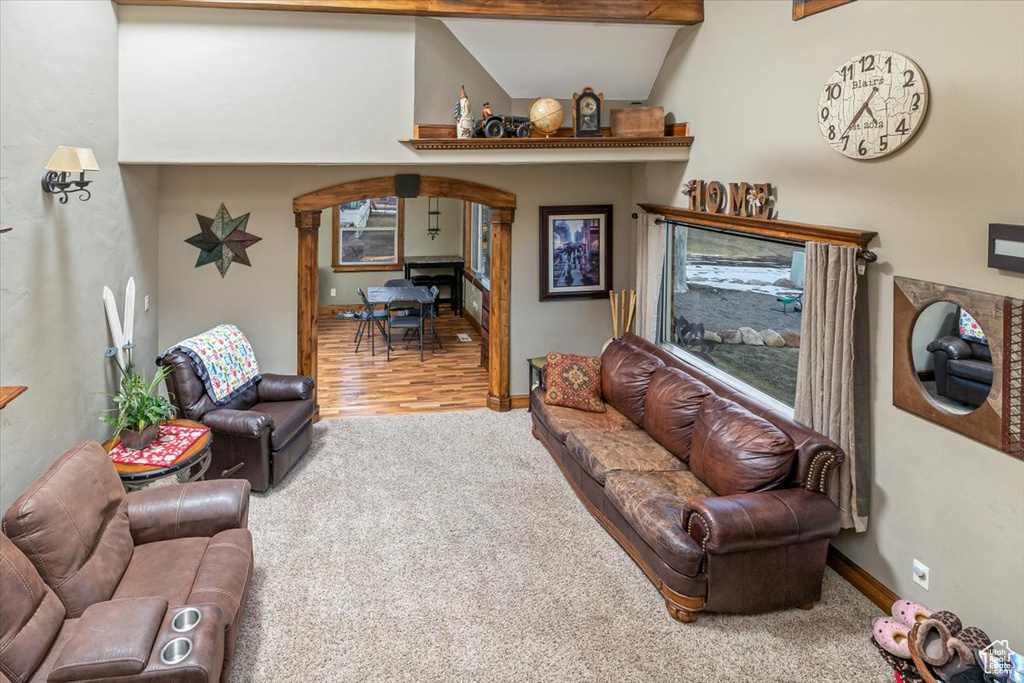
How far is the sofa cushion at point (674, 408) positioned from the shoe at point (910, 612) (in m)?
1.51

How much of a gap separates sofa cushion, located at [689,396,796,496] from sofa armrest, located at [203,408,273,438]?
9.49ft

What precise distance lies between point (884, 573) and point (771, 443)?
887mm

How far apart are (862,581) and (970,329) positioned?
1.57 m

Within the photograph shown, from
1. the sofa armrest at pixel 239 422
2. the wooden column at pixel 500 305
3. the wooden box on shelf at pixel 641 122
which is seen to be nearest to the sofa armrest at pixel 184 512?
the sofa armrest at pixel 239 422

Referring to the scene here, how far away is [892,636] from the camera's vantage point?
11.7 ft

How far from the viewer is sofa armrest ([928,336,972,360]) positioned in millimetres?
3387

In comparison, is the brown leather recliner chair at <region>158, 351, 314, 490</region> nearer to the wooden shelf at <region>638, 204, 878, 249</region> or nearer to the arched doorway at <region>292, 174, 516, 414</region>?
the arched doorway at <region>292, 174, 516, 414</region>

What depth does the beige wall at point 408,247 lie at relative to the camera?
12203 millimetres

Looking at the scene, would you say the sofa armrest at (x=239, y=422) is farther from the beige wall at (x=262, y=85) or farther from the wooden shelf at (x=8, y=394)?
the wooden shelf at (x=8, y=394)

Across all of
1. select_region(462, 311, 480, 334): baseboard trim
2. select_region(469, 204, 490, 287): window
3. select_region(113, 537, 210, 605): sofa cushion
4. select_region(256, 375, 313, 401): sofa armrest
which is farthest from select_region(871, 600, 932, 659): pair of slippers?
select_region(462, 311, 480, 334): baseboard trim

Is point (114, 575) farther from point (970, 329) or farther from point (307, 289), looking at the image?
point (970, 329)

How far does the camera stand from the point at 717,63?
17.7 feet

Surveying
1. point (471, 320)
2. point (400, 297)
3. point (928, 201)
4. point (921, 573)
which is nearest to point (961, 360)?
point (928, 201)

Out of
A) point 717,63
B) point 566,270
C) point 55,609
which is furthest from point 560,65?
point 55,609
